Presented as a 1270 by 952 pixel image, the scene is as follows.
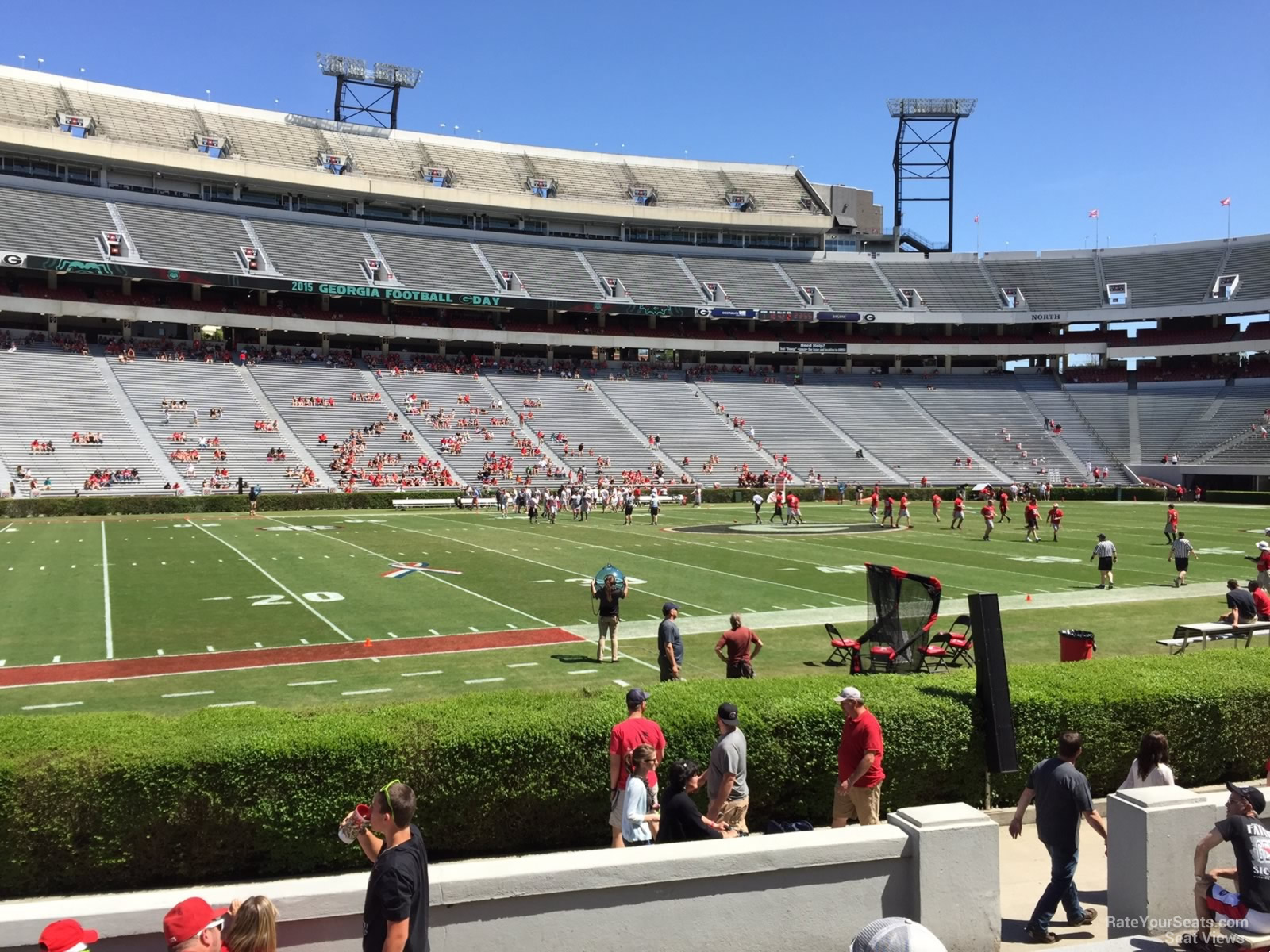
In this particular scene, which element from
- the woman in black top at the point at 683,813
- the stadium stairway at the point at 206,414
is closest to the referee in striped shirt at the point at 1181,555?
the woman in black top at the point at 683,813

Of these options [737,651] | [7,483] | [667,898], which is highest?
[7,483]

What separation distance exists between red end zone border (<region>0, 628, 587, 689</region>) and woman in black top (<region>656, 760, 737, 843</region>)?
32.8 feet

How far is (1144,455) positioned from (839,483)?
24.9 meters

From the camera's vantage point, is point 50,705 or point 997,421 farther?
point 997,421

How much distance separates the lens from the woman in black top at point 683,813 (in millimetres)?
6480

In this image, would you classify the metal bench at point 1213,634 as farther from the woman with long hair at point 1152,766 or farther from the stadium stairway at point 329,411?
the stadium stairway at point 329,411

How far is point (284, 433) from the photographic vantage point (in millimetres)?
53812

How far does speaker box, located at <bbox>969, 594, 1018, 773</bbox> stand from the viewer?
8500 millimetres

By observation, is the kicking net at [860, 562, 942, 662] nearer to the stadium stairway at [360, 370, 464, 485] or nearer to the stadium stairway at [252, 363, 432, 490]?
the stadium stairway at [252, 363, 432, 490]

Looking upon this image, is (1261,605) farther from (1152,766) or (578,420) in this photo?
(578,420)

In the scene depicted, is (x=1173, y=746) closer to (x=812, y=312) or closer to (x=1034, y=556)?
(x=1034, y=556)

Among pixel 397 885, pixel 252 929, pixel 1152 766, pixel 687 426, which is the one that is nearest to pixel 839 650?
pixel 1152 766

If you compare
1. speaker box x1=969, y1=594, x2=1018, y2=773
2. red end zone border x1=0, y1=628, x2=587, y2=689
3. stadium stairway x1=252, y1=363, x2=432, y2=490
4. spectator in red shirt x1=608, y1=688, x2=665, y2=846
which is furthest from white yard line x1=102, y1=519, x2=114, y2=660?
stadium stairway x1=252, y1=363, x2=432, y2=490

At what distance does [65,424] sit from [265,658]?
40.7 m
